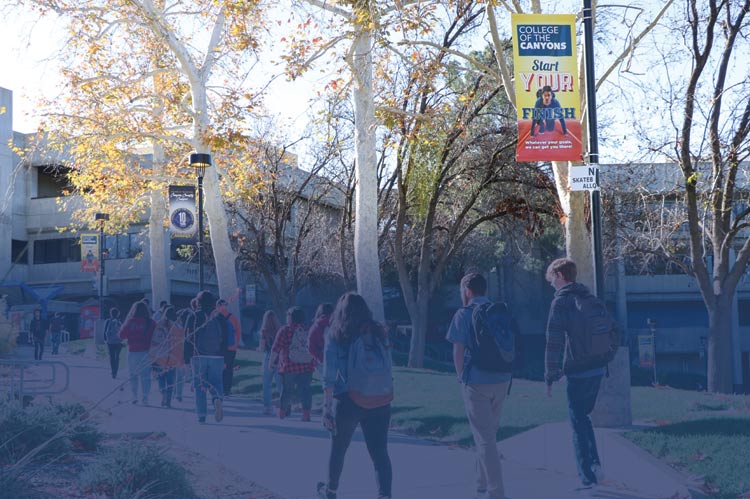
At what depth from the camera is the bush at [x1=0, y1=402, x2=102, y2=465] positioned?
8.98m

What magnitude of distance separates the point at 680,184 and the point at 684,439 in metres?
13.2

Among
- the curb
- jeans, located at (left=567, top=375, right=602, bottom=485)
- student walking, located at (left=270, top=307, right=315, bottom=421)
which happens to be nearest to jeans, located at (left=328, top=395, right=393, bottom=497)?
jeans, located at (left=567, top=375, right=602, bottom=485)

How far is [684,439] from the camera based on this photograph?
932 centimetres

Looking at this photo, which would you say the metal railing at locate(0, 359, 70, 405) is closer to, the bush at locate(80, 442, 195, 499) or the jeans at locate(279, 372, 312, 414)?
the jeans at locate(279, 372, 312, 414)

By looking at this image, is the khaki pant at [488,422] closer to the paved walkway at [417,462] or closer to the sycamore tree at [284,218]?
the paved walkway at [417,462]

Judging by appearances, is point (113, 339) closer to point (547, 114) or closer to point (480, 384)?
point (547, 114)

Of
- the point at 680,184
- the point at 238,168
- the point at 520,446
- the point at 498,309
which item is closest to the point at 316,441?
the point at 520,446

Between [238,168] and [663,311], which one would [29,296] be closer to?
[238,168]

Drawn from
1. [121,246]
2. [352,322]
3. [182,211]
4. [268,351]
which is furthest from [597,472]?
[121,246]

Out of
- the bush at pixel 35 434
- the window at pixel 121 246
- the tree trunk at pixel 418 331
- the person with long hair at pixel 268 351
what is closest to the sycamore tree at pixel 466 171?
the tree trunk at pixel 418 331

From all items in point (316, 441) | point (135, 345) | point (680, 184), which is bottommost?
point (316, 441)

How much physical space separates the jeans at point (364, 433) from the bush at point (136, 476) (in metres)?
1.25

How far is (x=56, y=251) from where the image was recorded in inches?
2297

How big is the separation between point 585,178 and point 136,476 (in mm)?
5723
